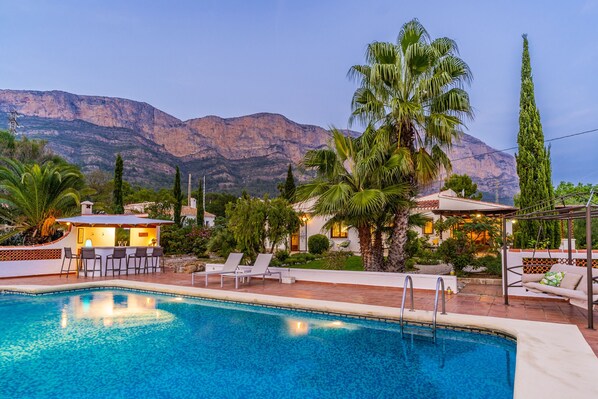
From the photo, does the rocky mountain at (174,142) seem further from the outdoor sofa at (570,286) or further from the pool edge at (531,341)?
the outdoor sofa at (570,286)

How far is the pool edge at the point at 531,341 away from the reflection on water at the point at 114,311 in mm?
1167

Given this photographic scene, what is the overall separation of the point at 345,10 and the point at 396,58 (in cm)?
1730

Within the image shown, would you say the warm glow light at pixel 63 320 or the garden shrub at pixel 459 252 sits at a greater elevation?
the garden shrub at pixel 459 252

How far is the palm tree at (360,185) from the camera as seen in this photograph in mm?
10977

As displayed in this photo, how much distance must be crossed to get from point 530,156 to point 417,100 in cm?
418

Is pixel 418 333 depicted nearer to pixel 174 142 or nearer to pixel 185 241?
pixel 185 241

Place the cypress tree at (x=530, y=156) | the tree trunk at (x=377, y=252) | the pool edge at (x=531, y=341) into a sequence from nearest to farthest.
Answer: the pool edge at (x=531, y=341) < the tree trunk at (x=377, y=252) < the cypress tree at (x=530, y=156)

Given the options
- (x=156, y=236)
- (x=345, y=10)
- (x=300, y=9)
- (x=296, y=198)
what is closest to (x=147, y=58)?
(x=300, y=9)

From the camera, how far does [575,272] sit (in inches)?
312

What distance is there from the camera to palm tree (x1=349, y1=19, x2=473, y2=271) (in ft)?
37.2

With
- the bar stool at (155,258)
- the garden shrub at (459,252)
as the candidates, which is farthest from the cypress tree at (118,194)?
the garden shrub at (459,252)

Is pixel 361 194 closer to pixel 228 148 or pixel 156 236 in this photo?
pixel 156 236

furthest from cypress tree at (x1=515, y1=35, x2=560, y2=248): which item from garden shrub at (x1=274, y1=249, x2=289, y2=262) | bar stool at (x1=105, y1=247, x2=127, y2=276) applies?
bar stool at (x1=105, y1=247, x2=127, y2=276)

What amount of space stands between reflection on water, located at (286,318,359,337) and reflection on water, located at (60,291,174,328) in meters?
2.60
